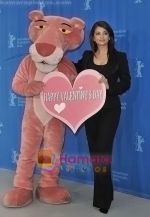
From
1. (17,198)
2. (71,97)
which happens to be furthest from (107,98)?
(17,198)

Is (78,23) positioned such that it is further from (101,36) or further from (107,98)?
(107,98)

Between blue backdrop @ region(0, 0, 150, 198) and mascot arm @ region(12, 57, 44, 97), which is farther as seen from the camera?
blue backdrop @ region(0, 0, 150, 198)

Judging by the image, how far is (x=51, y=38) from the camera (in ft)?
8.21

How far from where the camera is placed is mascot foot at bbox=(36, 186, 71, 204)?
262 centimetres

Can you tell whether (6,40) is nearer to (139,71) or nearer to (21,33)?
(21,33)

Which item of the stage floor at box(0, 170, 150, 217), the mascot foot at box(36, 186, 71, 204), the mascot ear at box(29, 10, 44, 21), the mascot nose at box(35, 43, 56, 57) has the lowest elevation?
the stage floor at box(0, 170, 150, 217)

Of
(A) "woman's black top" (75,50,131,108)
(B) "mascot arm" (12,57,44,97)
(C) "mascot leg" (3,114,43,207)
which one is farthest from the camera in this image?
(C) "mascot leg" (3,114,43,207)

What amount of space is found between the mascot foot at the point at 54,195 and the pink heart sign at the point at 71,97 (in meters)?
0.43

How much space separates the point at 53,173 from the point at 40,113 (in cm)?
42

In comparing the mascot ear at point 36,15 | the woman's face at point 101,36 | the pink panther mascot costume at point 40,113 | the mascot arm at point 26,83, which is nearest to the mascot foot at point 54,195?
the pink panther mascot costume at point 40,113

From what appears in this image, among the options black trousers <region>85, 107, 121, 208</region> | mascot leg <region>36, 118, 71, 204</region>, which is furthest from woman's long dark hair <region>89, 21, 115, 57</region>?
mascot leg <region>36, 118, 71, 204</region>

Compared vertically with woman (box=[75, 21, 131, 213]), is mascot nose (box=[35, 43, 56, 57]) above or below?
above

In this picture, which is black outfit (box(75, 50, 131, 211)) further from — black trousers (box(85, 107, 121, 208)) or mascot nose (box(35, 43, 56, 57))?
mascot nose (box(35, 43, 56, 57))

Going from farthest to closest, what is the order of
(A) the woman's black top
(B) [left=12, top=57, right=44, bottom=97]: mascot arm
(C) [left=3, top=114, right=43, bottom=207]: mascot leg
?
(C) [left=3, top=114, right=43, bottom=207]: mascot leg, (B) [left=12, top=57, right=44, bottom=97]: mascot arm, (A) the woman's black top
